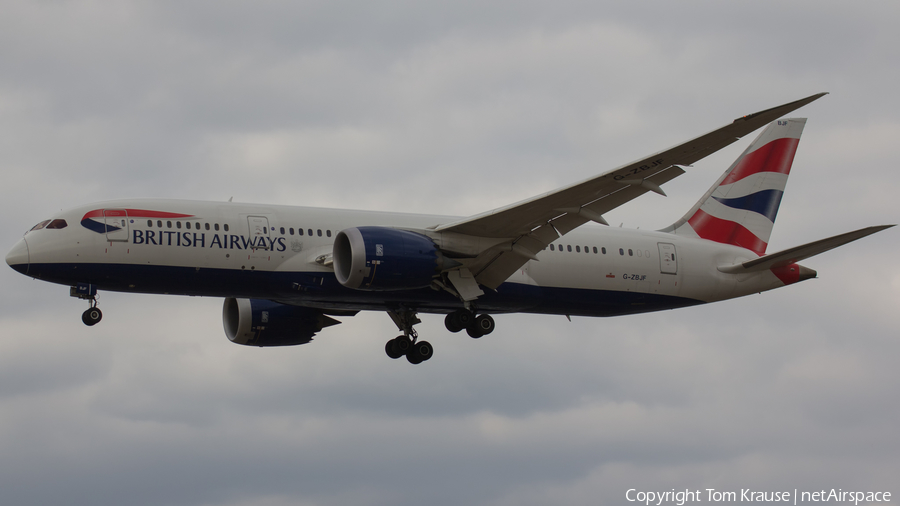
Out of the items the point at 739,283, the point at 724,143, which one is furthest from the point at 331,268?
the point at 739,283

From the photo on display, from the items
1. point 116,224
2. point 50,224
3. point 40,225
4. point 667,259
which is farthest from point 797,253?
point 40,225

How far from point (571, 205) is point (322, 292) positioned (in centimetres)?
821

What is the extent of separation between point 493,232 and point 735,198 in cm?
1303

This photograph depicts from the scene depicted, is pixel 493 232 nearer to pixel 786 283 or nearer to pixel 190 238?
pixel 190 238

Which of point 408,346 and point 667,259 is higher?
point 667,259

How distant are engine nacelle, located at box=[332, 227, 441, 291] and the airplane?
43 millimetres

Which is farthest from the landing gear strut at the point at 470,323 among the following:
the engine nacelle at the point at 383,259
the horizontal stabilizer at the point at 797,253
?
the horizontal stabilizer at the point at 797,253

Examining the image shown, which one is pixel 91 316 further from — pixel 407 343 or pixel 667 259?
pixel 667 259

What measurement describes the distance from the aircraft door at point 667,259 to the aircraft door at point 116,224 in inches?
727

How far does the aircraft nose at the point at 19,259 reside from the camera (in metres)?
29.2

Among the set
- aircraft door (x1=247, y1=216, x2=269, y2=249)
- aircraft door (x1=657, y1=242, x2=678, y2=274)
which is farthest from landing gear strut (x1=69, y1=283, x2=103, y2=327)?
aircraft door (x1=657, y1=242, x2=678, y2=274)

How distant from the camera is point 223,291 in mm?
30594

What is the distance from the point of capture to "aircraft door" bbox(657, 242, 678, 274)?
1423 inches

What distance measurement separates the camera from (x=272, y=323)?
125 feet
